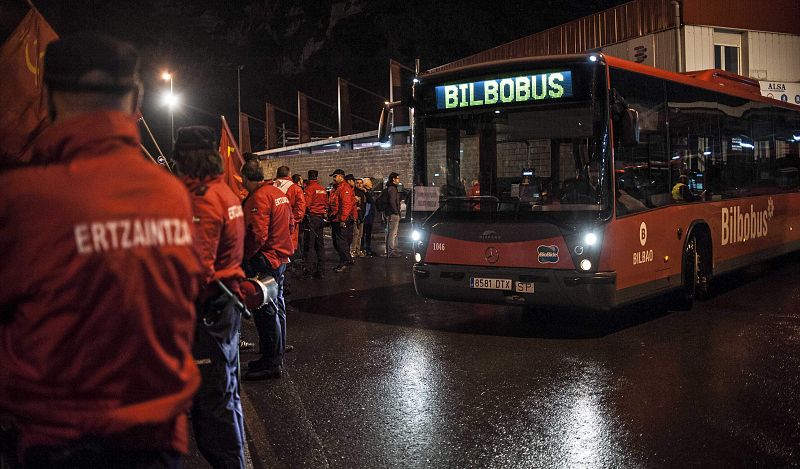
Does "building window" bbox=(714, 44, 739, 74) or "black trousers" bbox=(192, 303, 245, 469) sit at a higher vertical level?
"building window" bbox=(714, 44, 739, 74)

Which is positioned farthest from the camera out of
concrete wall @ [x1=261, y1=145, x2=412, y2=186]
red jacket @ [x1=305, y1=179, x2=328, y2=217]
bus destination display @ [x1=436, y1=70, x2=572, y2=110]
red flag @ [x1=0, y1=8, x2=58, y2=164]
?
concrete wall @ [x1=261, y1=145, x2=412, y2=186]

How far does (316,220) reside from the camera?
1495 cm

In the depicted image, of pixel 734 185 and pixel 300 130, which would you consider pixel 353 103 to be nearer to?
pixel 300 130

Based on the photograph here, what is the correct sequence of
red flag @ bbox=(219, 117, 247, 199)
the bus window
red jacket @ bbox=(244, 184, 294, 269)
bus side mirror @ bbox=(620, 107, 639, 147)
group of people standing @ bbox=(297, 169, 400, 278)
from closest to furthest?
red jacket @ bbox=(244, 184, 294, 269)
bus side mirror @ bbox=(620, 107, 639, 147)
the bus window
red flag @ bbox=(219, 117, 247, 199)
group of people standing @ bbox=(297, 169, 400, 278)

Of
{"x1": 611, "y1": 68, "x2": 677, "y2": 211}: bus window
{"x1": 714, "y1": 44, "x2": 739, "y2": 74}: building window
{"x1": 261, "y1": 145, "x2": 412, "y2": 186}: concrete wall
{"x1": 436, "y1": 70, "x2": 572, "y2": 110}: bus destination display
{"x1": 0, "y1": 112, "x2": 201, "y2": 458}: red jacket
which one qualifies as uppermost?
{"x1": 714, "y1": 44, "x2": 739, "y2": 74}: building window

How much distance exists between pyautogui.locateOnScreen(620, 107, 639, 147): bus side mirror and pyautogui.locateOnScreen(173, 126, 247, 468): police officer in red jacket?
529 cm

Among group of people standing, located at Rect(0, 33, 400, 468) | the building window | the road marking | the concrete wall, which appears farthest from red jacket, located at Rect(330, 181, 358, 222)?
the building window

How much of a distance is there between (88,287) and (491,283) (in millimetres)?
7055

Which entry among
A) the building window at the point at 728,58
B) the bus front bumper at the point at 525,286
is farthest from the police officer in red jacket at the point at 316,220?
the building window at the point at 728,58

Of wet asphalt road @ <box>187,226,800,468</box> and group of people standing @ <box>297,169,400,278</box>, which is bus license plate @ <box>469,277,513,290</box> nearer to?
wet asphalt road @ <box>187,226,800,468</box>

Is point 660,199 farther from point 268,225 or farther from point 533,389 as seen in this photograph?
point 268,225

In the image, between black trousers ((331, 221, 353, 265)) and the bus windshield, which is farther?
black trousers ((331, 221, 353, 265))

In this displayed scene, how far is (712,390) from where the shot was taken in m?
6.31

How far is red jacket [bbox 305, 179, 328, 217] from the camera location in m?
15.1
